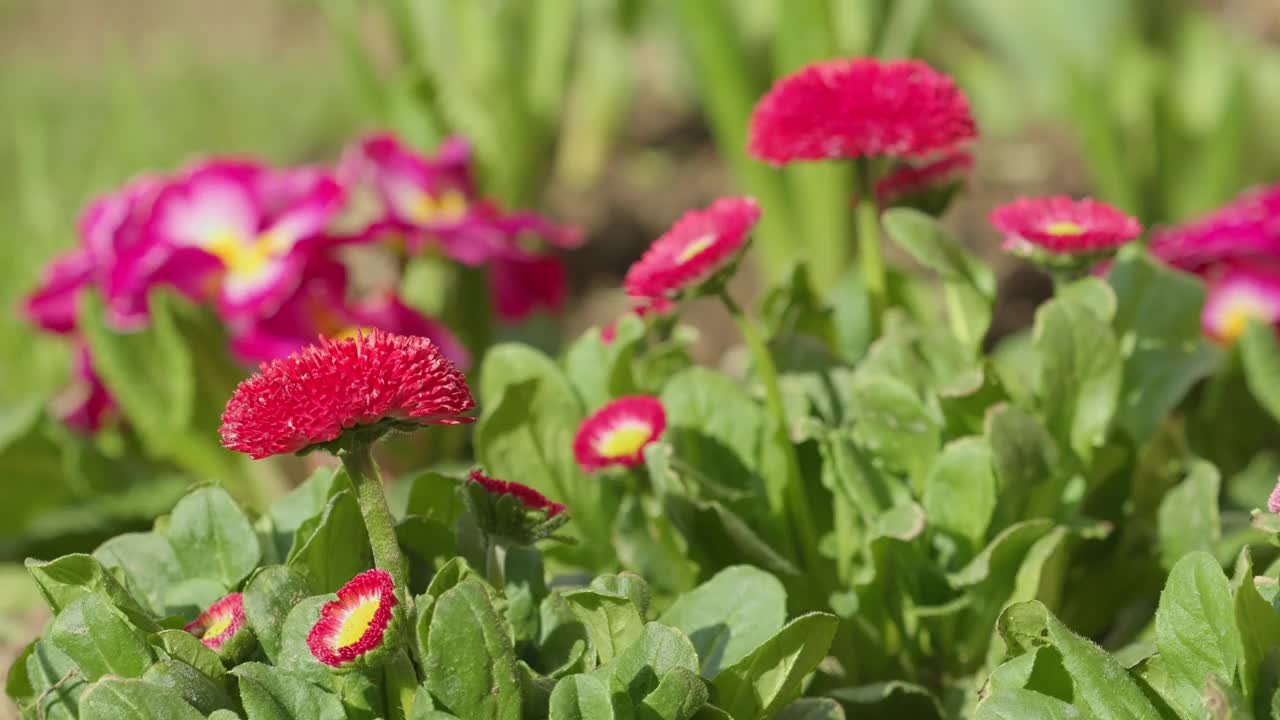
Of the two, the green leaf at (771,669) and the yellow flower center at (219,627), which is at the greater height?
the yellow flower center at (219,627)

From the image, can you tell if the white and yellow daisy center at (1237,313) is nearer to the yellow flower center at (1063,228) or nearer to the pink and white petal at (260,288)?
the yellow flower center at (1063,228)

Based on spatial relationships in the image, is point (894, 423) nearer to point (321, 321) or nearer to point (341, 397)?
point (341, 397)

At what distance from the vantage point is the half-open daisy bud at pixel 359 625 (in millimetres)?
772

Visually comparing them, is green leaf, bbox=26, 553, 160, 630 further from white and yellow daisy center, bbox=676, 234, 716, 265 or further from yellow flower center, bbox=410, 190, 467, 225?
yellow flower center, bbox=410, 190, 467, 225

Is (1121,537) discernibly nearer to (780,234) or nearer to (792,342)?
(792,342)

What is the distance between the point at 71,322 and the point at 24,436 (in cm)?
27

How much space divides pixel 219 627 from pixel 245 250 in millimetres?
875

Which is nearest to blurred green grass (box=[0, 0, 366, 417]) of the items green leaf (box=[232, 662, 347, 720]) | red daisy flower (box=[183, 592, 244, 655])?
red daisy flower (box=[183, 592, 244, 655])

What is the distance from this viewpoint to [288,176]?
180 cm

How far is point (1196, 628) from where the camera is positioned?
848 mm

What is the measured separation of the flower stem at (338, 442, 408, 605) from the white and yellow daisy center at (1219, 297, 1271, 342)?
1.18 meters

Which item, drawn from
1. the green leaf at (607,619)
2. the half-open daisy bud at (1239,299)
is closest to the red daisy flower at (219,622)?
the green leaf at (607,619)

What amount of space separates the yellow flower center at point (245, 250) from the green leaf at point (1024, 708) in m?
1.13

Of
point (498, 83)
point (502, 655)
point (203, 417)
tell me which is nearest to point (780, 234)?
point (498, 83)
